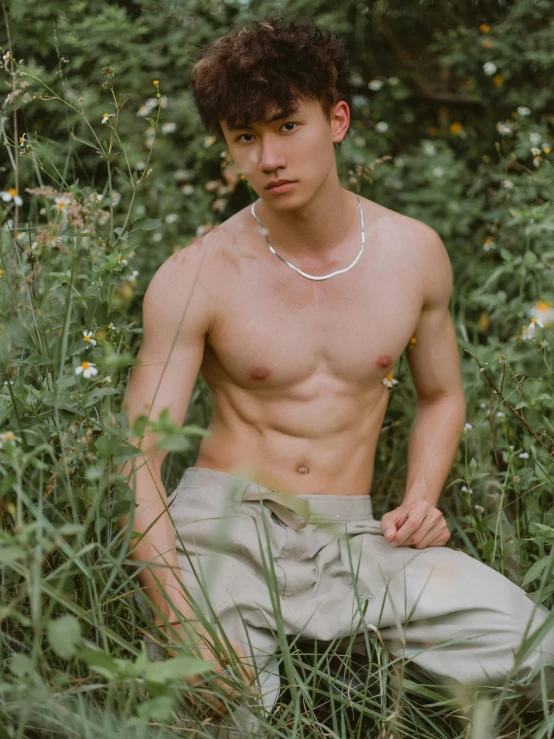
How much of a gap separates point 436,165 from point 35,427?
259 centimetres

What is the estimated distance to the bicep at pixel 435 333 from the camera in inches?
96.0

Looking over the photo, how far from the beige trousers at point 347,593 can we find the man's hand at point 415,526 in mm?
35

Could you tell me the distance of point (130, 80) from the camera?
11.6 feet

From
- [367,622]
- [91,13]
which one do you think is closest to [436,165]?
[91,13]

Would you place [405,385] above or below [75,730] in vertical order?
below

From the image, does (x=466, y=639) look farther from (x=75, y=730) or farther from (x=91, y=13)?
(x=91, y=13)

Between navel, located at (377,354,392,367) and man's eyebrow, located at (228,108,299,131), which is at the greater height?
man's eyebrow, located at (228,108,299,131)

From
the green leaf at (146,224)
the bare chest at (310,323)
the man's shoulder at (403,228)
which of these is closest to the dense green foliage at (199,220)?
the green leaf at (146,224)

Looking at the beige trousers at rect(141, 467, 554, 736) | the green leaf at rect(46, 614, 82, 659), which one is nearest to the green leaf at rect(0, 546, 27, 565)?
the green leaf at rect(46, 614, 82, 659)

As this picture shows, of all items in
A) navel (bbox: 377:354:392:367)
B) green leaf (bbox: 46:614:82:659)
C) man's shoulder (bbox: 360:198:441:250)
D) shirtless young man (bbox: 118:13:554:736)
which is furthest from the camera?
man's shoulder (bbox: 360:198:441:250)

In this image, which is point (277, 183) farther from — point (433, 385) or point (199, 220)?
point (199, 220)

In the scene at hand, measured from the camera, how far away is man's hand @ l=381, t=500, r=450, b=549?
218 centimetres

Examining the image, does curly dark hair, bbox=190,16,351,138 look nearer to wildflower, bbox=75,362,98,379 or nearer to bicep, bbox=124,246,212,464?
bicep, bbox=124,246,212,464

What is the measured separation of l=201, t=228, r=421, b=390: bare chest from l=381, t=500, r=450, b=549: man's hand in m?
→ 0.35
